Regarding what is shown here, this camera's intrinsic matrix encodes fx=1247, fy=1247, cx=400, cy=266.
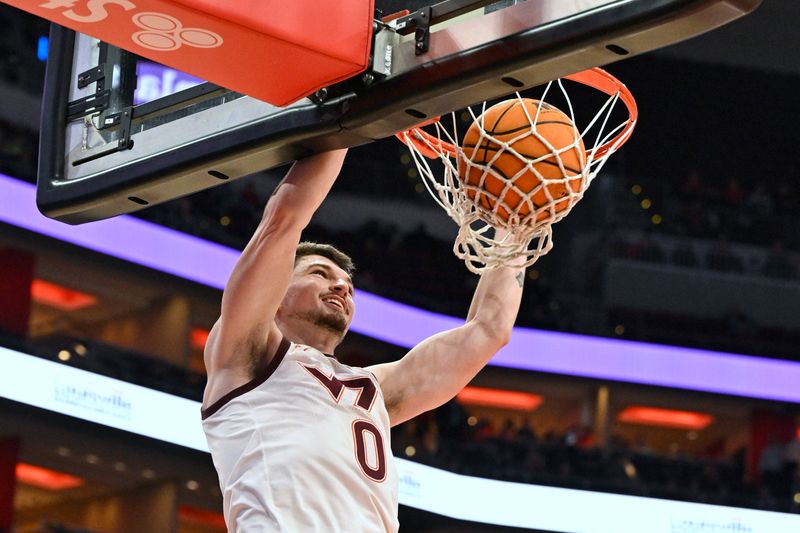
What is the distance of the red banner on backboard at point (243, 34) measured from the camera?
2.72 metres

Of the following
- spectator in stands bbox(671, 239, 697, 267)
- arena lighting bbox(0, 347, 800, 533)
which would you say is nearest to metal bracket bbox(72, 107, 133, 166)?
arena lighting bbox(0, 347, 800, 533)

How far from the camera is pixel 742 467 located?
17.4m

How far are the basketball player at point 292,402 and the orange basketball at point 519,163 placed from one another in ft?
1.67

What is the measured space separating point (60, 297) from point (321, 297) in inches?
627

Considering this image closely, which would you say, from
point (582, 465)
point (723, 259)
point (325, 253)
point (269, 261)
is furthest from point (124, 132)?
point (723, 259)

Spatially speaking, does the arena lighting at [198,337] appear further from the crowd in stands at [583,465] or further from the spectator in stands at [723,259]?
the spectator in stands at [723,259]

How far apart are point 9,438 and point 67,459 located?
4.80 feet

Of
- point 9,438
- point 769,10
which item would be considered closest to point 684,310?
point 769,10

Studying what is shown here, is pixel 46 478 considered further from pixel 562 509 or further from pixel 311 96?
pixel 311 96

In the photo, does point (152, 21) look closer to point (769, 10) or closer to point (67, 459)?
point (67, 459)

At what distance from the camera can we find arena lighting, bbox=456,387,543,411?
856 inches

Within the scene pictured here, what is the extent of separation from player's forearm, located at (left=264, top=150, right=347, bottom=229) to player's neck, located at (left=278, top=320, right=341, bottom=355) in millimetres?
508

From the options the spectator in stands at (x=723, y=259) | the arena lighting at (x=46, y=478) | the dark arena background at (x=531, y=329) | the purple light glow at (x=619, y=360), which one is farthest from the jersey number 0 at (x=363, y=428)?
the spectator in stands at (x=723, y=259)

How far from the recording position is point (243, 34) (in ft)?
9.01
